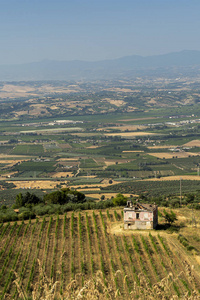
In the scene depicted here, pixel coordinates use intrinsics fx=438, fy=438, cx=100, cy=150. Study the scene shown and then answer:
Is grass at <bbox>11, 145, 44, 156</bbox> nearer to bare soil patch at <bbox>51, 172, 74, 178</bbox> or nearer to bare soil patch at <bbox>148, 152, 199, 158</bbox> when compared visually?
bare soil patch at <bbox>51, 172, 74, 178</bbox>

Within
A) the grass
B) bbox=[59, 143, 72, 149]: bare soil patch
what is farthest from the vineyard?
bbox=[59, 143, 72, 149]: bare soil patch

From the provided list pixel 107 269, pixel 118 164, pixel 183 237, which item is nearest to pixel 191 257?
pixel 183 237

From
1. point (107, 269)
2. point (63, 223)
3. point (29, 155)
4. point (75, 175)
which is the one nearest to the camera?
point (107, 269)

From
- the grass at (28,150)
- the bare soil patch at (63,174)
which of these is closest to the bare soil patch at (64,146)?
the grass at (28,150)

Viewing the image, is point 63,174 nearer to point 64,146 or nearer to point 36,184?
point 36,184

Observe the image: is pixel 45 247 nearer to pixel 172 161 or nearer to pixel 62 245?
pixel 62 245

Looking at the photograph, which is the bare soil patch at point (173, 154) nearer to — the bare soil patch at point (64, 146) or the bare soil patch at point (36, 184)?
the bare soil patch at point (64, 146)

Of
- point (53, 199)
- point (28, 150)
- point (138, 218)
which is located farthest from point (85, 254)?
point (28, 150)

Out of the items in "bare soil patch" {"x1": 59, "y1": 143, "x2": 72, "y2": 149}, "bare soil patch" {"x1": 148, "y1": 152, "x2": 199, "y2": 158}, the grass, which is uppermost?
"bare soil patch" {"x1": 148, "y1": 152, "x2": 199, "y2": 158}
